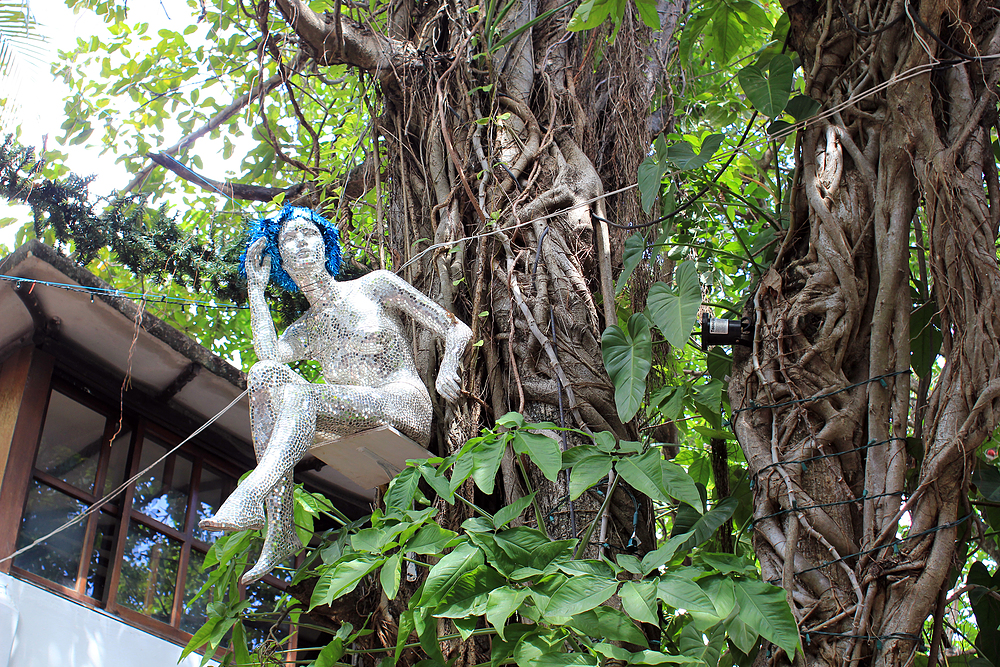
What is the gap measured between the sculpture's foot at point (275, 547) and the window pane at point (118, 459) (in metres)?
1.84

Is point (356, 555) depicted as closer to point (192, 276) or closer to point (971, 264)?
point (971, 264)

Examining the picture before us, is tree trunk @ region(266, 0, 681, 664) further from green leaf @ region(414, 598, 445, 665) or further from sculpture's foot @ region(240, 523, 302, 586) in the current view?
green leaf @ region(414, 598, 445, 665)

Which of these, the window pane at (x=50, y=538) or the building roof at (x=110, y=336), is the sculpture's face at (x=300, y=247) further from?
the window pane at (x=50, y=538)

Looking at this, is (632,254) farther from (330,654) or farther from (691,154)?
(330,654)

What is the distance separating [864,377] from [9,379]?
3347 millimetres

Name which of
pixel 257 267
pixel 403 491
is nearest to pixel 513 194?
pixel 257 267

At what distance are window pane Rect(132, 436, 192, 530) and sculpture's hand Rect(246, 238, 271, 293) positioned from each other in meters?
1.76

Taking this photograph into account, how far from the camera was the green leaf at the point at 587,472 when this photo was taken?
194 centimetres

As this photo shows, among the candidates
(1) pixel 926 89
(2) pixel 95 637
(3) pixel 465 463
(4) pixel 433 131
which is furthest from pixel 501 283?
(2) pixel 95 637

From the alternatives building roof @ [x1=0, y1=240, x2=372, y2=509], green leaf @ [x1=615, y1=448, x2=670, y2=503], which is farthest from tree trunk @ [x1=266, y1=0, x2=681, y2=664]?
building roof @ [x1=0, y1=240, x2=372, y2=509]

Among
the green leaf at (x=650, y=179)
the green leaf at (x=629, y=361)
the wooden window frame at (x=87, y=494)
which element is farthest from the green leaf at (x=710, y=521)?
the wooden window frame at (x=87, y=494)

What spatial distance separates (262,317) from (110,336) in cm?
138

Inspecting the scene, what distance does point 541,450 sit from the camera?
1.99 meters

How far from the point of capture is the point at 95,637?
3293 mm
